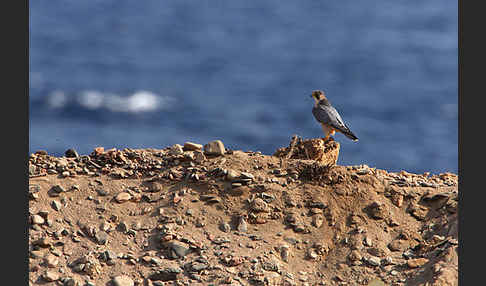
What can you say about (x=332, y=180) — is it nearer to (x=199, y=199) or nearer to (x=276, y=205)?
(x=276, y=205)

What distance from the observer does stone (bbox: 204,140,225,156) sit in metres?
11.9

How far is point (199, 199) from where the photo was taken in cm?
1105

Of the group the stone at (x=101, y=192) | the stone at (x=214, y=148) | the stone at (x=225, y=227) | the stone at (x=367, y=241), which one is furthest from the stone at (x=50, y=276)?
the stone at (x=367, y=241)

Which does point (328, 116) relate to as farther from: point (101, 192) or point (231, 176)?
point (101, 192)

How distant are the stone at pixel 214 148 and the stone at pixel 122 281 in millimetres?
2997

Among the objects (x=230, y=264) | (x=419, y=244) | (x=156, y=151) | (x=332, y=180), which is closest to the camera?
(x=230, y=264)

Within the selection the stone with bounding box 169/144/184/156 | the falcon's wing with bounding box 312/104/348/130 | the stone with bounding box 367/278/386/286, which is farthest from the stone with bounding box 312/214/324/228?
the falcon's wing with bounding box 312/104/348/130

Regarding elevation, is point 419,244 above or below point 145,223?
below

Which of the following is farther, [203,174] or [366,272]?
[203,174]

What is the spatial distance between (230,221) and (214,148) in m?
1.60

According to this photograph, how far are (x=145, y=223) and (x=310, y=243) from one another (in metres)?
2.52

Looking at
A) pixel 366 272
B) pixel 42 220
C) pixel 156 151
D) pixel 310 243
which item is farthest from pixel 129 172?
pixel 366 272

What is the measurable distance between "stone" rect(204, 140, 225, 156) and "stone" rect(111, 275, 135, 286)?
300 cm

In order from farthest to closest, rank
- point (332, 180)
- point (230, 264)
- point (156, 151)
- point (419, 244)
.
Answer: point (156, 151) → point (332, 180) → point (419, 244) → point (230, 264)
